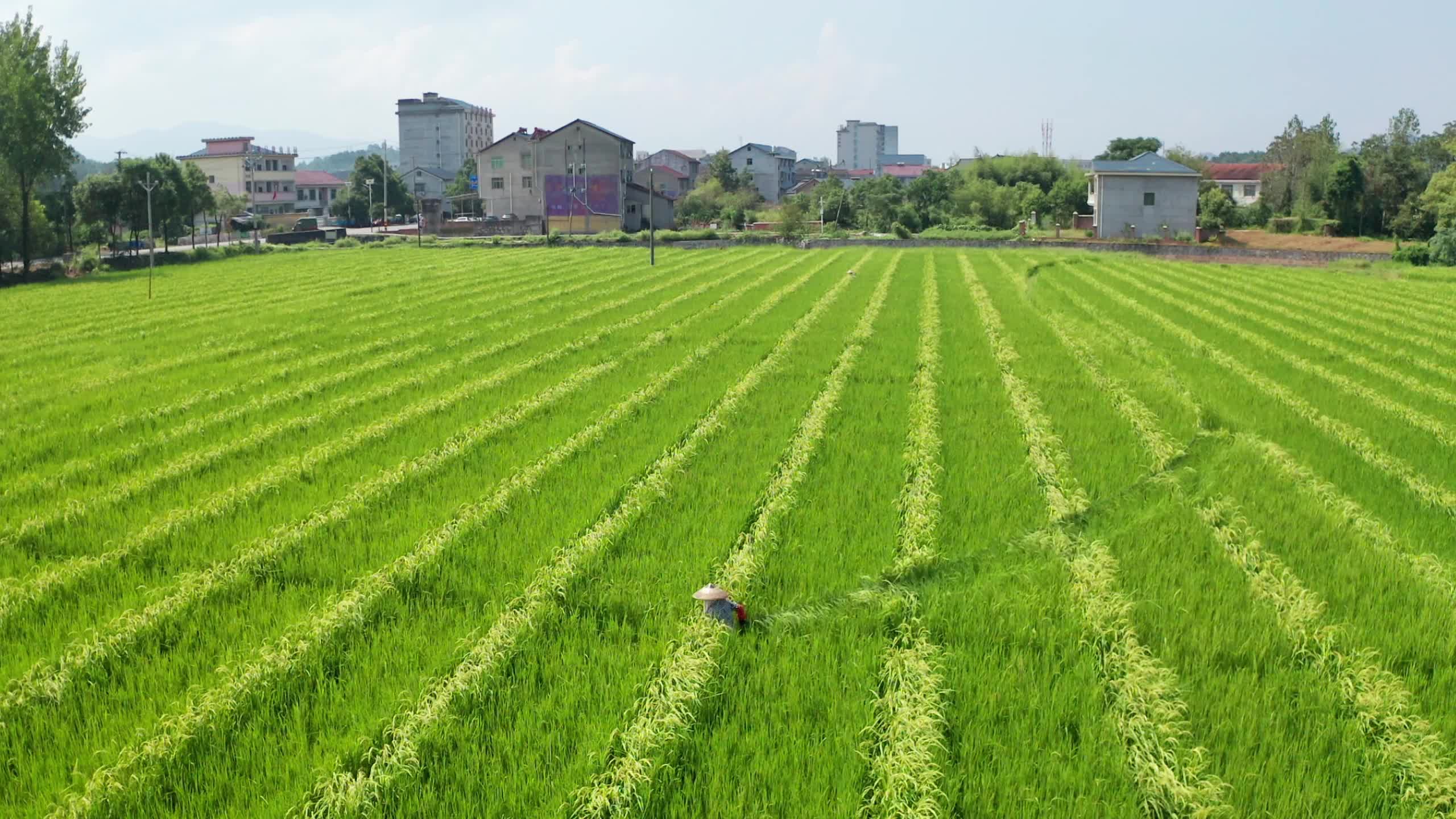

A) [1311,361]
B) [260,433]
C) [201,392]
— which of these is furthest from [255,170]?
[1311,361]

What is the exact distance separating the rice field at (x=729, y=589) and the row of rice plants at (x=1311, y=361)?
147 millimetres

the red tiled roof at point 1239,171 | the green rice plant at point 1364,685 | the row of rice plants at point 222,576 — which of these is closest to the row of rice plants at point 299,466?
the row of rice plants at point 222,576

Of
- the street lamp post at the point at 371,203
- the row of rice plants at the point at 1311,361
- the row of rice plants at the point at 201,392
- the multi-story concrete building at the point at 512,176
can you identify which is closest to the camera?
the row of rice plants at the point at 201,392

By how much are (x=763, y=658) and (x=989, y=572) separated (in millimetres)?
1989

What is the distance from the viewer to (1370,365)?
15.3 m

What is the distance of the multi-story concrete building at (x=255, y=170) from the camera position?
106 metres

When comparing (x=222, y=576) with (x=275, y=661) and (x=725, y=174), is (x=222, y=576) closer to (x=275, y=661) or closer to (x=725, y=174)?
(x=275, y=661)

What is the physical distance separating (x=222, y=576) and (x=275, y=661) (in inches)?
60.0

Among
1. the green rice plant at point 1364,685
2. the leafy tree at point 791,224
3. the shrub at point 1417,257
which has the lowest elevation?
the green rice plant at point 1364,685

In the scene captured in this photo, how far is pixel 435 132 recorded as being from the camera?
158 meters

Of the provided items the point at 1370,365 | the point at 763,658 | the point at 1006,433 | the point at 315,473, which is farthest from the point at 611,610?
the point at 1370,365

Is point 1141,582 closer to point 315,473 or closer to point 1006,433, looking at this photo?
point 1006,433

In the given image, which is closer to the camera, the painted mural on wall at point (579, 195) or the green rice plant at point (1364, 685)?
the green rice plant at point (1364, 685)

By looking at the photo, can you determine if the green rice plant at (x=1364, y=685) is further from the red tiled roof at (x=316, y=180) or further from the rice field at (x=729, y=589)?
the red tiled roof at (x=316, y=180)
